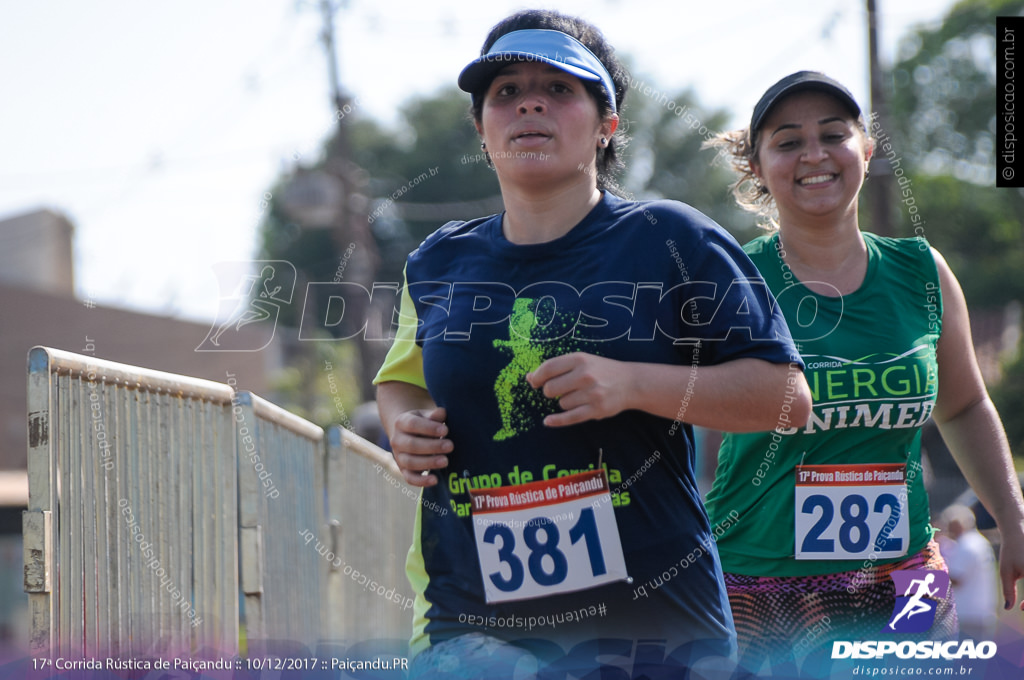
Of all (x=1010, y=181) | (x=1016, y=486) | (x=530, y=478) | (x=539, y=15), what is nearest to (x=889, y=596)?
(x=1016, y=486)

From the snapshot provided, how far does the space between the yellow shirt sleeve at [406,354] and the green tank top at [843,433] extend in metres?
1.08

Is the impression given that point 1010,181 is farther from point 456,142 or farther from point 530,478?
point 456,142

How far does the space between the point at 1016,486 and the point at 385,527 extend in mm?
3500

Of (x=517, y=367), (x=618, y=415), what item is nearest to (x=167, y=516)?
(x=517, y=367)

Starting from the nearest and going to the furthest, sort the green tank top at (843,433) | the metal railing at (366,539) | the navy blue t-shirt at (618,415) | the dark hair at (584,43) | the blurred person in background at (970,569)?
the navy blue t-shirt at (618,415)
the dark hair at (584,43)
the green tank top at (843,433)
the metal railing at (366,539)
the blurred person in background at (970,569)

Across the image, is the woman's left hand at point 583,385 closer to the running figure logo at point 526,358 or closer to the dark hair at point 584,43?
the running figure logo at point 526,358

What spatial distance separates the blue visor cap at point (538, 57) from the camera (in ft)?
7.07

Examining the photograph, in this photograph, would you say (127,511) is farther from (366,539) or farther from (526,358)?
(366,539)

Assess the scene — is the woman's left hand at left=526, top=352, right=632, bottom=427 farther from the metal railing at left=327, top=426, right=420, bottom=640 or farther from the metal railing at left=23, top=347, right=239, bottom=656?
the metal railing at left=327, top=426, right=420, bottom=640

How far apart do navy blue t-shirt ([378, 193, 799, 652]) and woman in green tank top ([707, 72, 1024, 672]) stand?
888 millimetres

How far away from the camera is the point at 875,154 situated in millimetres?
10484

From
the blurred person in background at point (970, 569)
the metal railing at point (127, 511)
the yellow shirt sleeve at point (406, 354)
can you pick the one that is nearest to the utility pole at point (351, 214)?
the blurred person in background at point (970, 569)

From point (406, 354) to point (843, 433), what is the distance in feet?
4.24

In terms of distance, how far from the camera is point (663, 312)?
6.64ft
